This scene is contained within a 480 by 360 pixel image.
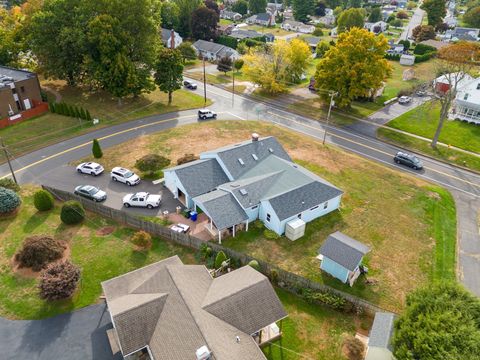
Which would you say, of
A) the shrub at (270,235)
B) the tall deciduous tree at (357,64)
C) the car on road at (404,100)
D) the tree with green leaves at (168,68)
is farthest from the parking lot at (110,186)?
the car on road at (404,100)

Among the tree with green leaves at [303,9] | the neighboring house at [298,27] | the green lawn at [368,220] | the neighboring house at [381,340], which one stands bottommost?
the green lawn at [368,220]

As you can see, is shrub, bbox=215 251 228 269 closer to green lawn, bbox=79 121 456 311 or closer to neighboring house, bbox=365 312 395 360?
green lawn, bbox=79 121 456 311

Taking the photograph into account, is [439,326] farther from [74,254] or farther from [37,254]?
[37,254]

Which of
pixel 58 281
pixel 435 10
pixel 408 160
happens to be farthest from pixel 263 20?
pixel 58 281

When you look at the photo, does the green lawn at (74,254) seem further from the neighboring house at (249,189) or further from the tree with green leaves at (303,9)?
the tree with green leaves at (303,9)

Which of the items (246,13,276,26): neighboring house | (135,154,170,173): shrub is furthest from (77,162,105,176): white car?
(246,13,276,26): neighboring house

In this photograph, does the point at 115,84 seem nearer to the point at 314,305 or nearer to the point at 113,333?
the point at 113,333
